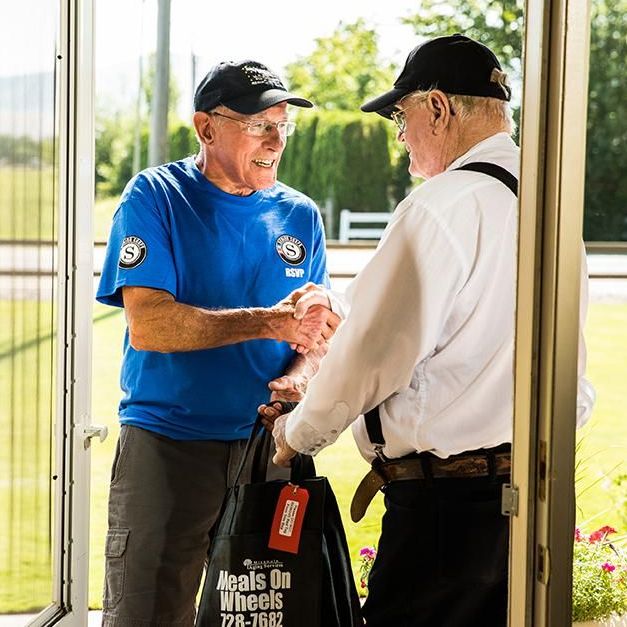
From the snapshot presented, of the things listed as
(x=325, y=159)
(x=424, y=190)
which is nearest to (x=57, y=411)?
(x=424, y=190)

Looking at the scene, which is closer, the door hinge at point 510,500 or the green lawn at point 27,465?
the door hinge at point 510,500

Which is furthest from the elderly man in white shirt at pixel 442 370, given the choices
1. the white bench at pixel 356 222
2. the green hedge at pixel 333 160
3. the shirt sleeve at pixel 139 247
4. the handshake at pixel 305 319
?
the white bench at pixel 356 222

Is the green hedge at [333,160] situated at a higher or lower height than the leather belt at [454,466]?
higher

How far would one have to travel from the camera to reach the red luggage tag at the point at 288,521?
2.18 m

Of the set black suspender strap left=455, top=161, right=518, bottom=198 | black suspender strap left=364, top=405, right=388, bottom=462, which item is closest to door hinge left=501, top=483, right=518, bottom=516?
black suspender strap left=364, top=405, right=388, bottom=462

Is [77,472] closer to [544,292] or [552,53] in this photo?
[544,292]

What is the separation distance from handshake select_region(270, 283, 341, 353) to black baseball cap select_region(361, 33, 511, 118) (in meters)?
0.62

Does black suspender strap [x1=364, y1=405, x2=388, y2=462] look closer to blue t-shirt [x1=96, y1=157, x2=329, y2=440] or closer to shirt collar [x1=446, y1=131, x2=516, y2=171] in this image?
shirt collar [x1=446, y1=131, x2=516, y2=171]

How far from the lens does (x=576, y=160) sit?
152 centimetres

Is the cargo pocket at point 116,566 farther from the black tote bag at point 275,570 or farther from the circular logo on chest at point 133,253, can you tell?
the circular logo on chest at point 133,253

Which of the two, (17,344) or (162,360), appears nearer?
(17,344)

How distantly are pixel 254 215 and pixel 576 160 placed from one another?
1.35m

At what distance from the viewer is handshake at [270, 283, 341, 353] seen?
262 cm

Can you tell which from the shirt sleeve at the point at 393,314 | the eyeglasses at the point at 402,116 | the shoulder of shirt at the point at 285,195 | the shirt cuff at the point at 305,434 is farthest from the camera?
the shoulder of shirt at the point at 285,195
